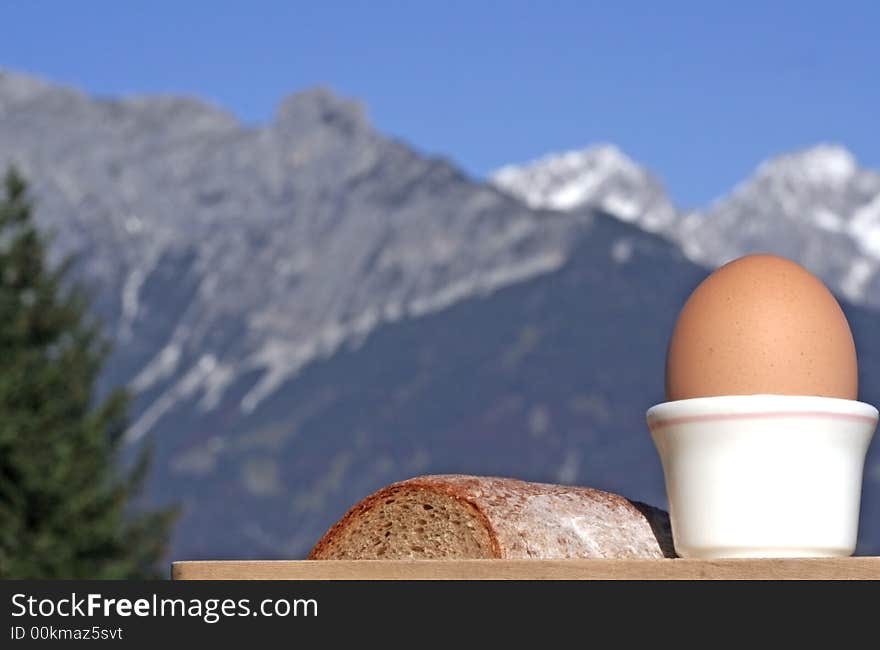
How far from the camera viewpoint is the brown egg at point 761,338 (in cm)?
416

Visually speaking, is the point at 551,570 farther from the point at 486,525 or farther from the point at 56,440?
the point at 56,440

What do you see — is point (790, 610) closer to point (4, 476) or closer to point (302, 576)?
point (302, 576)

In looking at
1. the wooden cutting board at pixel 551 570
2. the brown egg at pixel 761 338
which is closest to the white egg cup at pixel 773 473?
the brown egg at pixel 761 338

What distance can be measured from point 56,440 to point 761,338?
170ft

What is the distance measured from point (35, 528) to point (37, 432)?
410 centimetres

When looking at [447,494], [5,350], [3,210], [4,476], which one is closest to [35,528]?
[4,476]

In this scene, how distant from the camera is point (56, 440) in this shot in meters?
53.9

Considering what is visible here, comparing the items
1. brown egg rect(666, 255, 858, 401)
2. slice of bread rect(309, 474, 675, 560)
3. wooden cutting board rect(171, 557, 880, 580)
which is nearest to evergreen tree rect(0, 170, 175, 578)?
slice of bread rect(309, 474, 675, 560)

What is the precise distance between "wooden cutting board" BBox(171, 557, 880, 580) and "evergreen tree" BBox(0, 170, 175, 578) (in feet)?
140

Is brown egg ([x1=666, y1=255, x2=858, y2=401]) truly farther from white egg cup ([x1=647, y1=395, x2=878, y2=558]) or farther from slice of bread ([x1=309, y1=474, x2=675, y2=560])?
slice of bread ([x1=309, y1=474, x2=675, y2=560])

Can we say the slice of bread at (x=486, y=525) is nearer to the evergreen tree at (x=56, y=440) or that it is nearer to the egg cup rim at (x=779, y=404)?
the egg cup rim at (x=779, y=404)

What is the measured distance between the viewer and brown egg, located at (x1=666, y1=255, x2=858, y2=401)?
4.16 meters

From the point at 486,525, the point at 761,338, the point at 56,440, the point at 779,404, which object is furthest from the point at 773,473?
the point at 56,440

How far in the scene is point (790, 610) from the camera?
3.39 m
